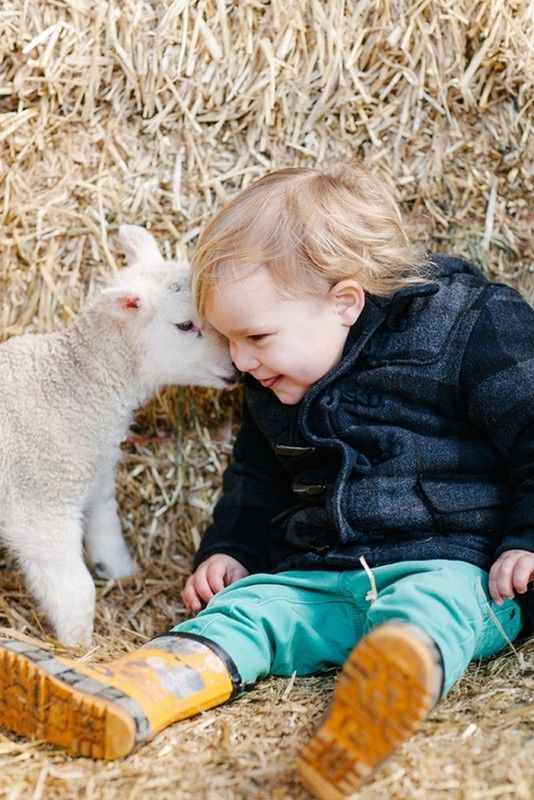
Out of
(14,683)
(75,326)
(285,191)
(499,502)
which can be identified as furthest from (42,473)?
(499,502)

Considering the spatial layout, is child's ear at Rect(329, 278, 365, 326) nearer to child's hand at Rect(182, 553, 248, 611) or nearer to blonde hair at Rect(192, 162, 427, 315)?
blonde hair at Rect(192, 162, 427, 315)

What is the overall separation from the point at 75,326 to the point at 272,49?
1.12 meters

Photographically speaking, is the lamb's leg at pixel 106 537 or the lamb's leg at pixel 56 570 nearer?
the lamb's leg at pixel 56 570

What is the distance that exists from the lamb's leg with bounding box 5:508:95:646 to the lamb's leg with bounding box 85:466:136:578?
0.29 meters

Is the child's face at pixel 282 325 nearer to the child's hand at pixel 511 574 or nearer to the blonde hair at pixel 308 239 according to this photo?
the blonde hair at pixel 308 239

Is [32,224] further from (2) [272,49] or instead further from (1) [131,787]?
(1) [131,787]

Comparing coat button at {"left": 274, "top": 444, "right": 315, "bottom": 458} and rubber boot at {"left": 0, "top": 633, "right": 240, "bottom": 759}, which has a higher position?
coat button at {"left": 274, "top": 444, "right": 315, "bottom": 458}

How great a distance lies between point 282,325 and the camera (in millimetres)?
2629

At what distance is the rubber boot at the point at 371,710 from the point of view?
1.78 meters

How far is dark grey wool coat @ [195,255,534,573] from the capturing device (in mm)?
2594

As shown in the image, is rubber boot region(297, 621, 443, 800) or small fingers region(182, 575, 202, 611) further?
small fingers region(182, 575, 202, 611)

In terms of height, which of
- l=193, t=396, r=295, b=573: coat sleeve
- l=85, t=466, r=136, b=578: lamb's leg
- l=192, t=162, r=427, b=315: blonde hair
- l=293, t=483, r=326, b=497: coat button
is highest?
l=192, t=162, r=427, b=315: blonde hair

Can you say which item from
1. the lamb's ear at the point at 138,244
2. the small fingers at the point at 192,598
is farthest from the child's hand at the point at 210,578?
the lamb's ear at the point at 138,244

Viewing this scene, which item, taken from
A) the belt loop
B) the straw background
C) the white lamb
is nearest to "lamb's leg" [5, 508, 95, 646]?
the white lamb
